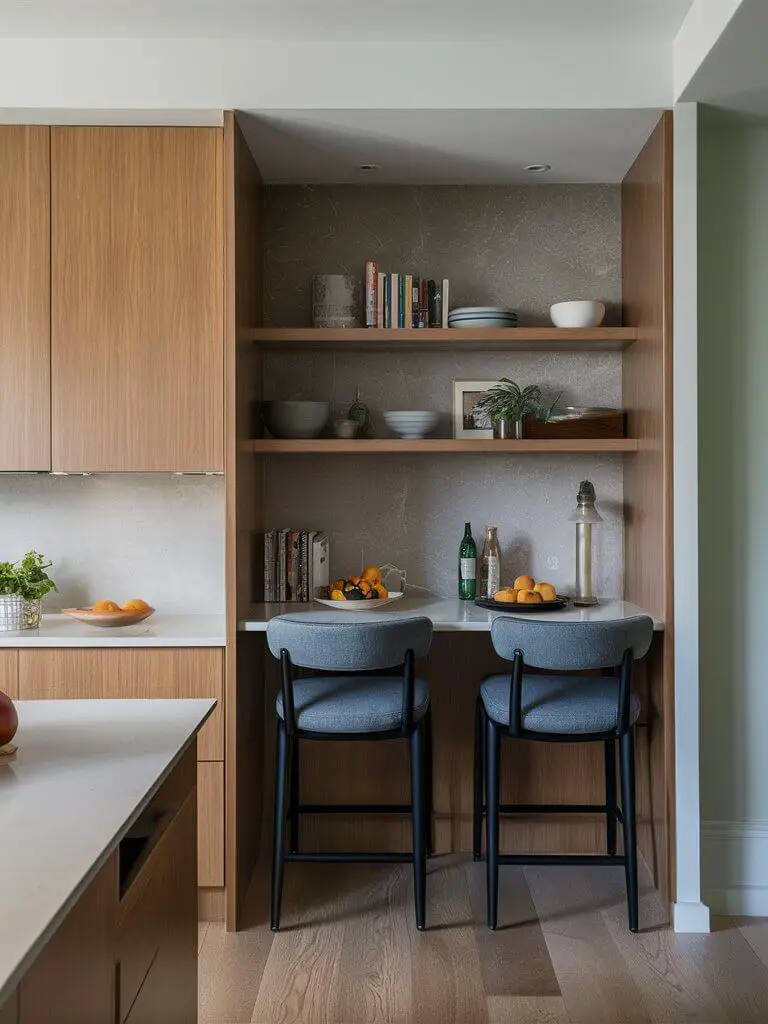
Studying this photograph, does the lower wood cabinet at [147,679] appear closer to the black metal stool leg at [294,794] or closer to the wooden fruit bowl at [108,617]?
the wooden fruit bowl at [108,617]

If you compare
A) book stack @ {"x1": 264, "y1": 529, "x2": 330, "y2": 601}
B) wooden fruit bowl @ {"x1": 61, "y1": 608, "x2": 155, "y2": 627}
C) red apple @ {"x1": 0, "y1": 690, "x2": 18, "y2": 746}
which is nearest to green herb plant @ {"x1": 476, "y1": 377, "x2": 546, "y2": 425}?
book stack @ {"x1": 264, "y1": 529, "x2": 330, "y2": 601}

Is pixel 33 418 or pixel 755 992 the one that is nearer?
pixel 755 992

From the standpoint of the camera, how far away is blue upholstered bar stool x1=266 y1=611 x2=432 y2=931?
264 centimetres

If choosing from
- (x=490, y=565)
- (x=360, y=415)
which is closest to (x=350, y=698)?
(x=490, y=565)

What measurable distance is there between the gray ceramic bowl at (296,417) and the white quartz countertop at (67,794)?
1.53 metres

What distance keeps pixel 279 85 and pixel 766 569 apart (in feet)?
7.18

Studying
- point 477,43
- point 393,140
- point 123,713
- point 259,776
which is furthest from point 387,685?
point 477,43

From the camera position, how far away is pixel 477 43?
2871 millimetres

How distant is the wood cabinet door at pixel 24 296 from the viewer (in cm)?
294

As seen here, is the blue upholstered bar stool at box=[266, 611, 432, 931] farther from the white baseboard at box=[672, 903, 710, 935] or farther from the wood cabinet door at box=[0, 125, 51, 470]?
the wood cabinet door at box=[0, 125, 51, 470]

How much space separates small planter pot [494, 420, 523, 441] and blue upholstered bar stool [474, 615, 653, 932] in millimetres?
747

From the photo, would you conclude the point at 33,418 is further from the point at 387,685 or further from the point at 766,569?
the point at 766,569

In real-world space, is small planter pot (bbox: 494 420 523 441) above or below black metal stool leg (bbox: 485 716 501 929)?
above

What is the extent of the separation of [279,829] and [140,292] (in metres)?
1.71
